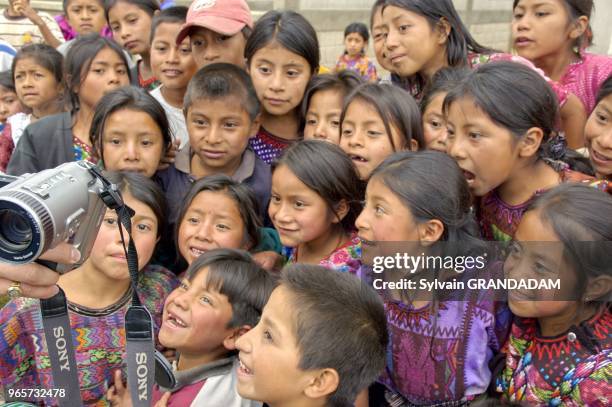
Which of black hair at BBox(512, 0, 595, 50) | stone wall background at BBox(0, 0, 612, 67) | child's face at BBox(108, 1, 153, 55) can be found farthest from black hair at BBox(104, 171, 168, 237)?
stone wall background at BBox(0, 0, 612, 67)

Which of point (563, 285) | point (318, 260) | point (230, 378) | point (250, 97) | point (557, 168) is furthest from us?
point (250, 97)

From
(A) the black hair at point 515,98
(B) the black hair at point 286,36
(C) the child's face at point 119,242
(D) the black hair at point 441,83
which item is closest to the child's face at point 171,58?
(B) the black hair at point 286,36

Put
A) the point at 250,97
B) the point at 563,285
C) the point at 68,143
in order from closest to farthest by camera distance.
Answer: the point at 563,285 → the point at 250,97 → the point at 68,143

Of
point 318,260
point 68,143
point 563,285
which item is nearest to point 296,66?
point 318,260

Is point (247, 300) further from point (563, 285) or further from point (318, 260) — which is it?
point (563, 285)

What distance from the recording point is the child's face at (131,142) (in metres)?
2.70

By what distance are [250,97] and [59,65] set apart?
1.85 meters

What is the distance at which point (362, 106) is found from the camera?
98.7 inches

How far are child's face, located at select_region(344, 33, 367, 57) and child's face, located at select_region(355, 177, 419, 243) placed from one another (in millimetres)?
6596

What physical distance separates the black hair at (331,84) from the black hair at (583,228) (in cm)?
130

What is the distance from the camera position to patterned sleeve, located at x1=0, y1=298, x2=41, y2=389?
2.05m

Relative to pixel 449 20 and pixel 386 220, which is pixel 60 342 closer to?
pixel 386 220

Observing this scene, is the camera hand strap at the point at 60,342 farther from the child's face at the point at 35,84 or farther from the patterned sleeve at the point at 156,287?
the child's face at the point at 35,84

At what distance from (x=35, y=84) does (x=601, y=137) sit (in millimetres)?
3378
